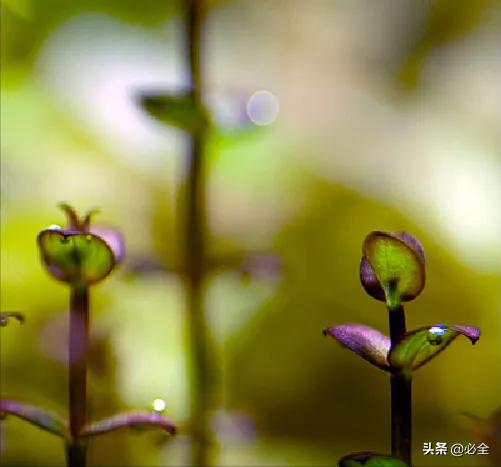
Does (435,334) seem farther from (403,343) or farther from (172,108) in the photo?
(172,108)

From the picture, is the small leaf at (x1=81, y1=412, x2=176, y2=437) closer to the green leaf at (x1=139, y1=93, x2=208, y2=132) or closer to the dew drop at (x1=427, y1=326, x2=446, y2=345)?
the dew drop at (x1=427, y1=326, x2=446, y2=345)

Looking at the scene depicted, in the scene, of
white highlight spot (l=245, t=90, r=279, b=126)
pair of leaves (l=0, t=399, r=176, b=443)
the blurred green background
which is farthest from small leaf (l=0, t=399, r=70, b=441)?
white highlight spot (l=245, t=90, r=279, b=126)

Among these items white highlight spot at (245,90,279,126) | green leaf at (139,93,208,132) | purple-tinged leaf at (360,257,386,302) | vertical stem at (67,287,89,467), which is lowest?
vertical stem at (67,287,89,467)

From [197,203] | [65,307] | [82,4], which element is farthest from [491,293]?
[82,4]

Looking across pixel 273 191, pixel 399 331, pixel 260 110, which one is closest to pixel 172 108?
pixel 260 110

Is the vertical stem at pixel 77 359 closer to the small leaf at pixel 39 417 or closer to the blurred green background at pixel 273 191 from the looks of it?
the small leaf at pixel 39 417
